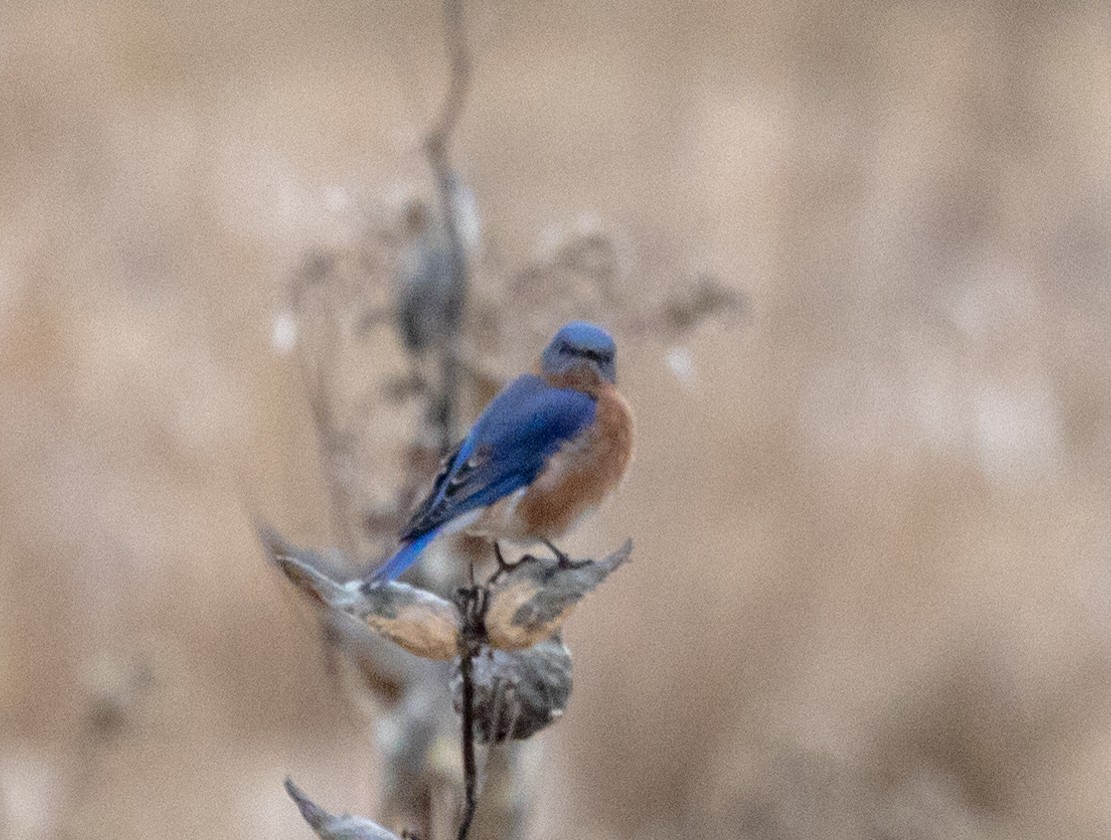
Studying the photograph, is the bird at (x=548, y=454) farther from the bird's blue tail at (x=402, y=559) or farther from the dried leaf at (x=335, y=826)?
the dried leaf at (x=335, y=826)

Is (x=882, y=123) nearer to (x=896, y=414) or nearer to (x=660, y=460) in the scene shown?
(x=896, y=414)

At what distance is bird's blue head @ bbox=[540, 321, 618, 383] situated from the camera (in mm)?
743

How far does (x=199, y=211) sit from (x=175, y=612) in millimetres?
823

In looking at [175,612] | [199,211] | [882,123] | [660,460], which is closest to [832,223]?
[882,123]

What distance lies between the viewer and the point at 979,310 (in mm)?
2850

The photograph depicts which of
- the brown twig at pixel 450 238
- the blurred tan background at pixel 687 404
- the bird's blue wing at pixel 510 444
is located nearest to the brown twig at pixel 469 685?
the bird's blue wing at pixel 510 444

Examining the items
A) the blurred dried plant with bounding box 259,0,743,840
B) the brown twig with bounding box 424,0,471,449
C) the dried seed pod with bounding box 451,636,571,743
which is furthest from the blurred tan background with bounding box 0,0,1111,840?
the dried seed pod with bounding box 451,636,571,743

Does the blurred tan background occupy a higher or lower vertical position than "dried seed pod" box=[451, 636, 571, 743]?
lower

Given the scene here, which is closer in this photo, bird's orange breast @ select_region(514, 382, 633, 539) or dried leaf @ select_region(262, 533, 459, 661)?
dried leaf @ select_region(262, 533, 459, 661)

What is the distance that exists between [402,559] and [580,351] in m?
0.16

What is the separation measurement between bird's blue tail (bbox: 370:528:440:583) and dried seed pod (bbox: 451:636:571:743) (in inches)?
2.4

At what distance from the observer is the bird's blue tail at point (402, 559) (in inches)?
24.8

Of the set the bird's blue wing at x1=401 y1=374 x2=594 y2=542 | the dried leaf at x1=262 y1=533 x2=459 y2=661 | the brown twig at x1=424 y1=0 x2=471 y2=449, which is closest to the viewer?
the dried leaf at x1=262 y1=533 x2=459 y2=661

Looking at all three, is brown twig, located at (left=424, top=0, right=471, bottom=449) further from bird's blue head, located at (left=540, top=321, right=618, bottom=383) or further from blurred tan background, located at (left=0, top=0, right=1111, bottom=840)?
blurred tan background, located at (left=0, top=0, right=1111, bottom=840)
